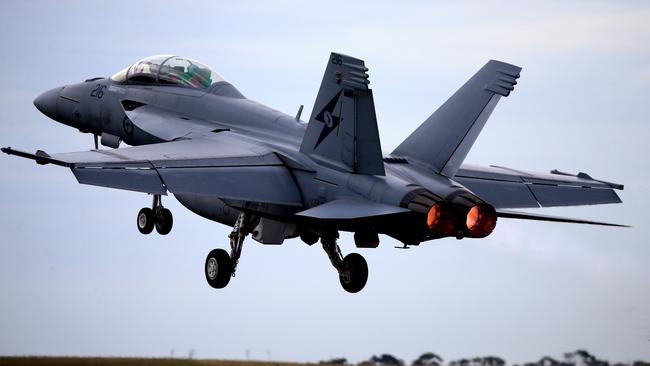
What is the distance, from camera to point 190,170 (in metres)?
21.2

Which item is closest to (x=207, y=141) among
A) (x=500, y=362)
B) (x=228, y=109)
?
(x=228, y=109)

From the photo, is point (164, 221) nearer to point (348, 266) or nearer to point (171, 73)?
point (171, 73)

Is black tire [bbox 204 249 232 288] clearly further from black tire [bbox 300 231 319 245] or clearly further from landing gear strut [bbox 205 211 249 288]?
black tire [bbox 300 231 319 245]

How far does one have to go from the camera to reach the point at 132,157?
2136 cm

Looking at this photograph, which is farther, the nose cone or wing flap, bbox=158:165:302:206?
the nose cone

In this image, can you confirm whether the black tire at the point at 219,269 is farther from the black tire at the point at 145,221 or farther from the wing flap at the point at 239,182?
the black tire at the point at 145,221

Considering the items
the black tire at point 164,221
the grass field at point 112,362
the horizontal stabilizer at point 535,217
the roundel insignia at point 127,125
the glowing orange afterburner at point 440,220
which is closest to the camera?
the grass field at point 112,362

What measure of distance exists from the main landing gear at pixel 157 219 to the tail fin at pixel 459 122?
18.2 feet

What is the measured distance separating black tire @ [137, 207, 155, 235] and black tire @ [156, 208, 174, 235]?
139 mm

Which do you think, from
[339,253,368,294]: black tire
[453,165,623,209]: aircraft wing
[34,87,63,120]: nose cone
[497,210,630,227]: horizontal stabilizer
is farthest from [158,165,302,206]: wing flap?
[34,87,63,120]: nose cone

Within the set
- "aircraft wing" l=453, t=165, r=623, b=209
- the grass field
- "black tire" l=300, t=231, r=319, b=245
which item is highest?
"aircraft wing" l=453, t=165, r=623, b=209

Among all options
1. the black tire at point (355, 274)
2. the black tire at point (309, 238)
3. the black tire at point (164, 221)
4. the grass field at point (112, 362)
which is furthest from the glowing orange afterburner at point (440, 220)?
the black tire at point (164, 221)

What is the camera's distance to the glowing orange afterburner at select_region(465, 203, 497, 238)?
772 inches

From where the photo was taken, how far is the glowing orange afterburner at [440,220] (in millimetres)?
19719
